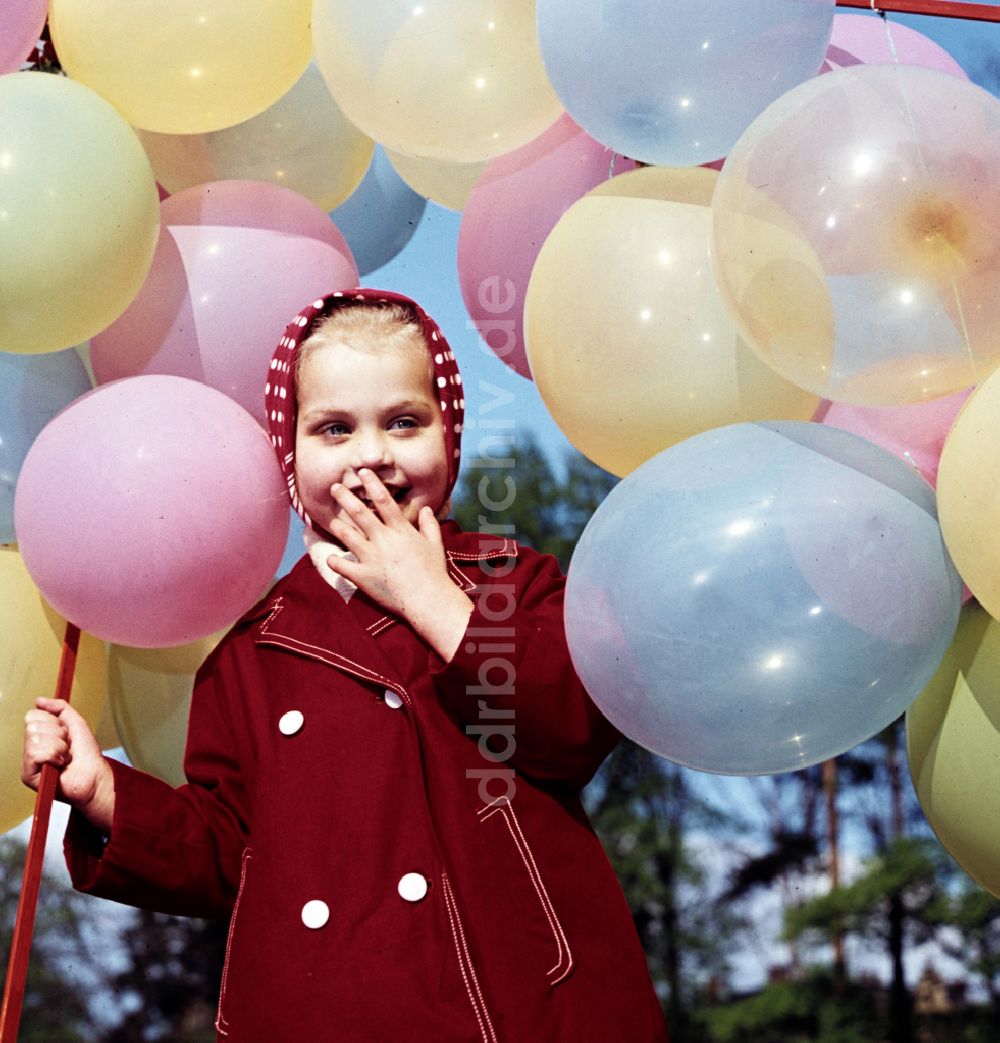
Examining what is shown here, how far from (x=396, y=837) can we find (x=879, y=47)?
136 centimetres

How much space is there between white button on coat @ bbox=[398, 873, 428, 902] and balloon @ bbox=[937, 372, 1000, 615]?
727 millimetres

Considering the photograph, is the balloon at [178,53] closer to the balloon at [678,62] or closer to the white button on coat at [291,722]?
the balloon at [678,62]

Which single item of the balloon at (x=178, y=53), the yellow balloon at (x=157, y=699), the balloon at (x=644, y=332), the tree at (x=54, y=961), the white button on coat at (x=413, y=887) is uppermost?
the balloon at (x=178, y=53)

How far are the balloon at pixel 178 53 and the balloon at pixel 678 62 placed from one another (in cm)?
50

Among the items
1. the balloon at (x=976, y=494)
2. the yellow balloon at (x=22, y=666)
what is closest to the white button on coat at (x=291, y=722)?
the yellow balloon at (x=22, y=666)

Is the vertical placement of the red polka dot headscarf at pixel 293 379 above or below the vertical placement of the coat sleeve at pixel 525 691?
above

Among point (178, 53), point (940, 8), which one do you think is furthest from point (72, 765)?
point (940, 8)

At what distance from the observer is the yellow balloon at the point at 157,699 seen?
2.34 m

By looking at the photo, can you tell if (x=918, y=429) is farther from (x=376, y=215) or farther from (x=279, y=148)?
(x=376, y=215)

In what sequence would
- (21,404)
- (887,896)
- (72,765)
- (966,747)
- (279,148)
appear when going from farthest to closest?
(887,896), (279,148), (21,404), (72,765), (966,747)

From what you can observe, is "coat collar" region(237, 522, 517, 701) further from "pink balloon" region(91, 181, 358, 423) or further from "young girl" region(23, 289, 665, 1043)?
"pink balloon" region(91, 181, 358, 423)

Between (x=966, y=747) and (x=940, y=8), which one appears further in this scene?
(x=940, y=8)

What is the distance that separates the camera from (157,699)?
2.35 metres

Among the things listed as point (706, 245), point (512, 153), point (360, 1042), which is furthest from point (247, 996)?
point (512, 153)
